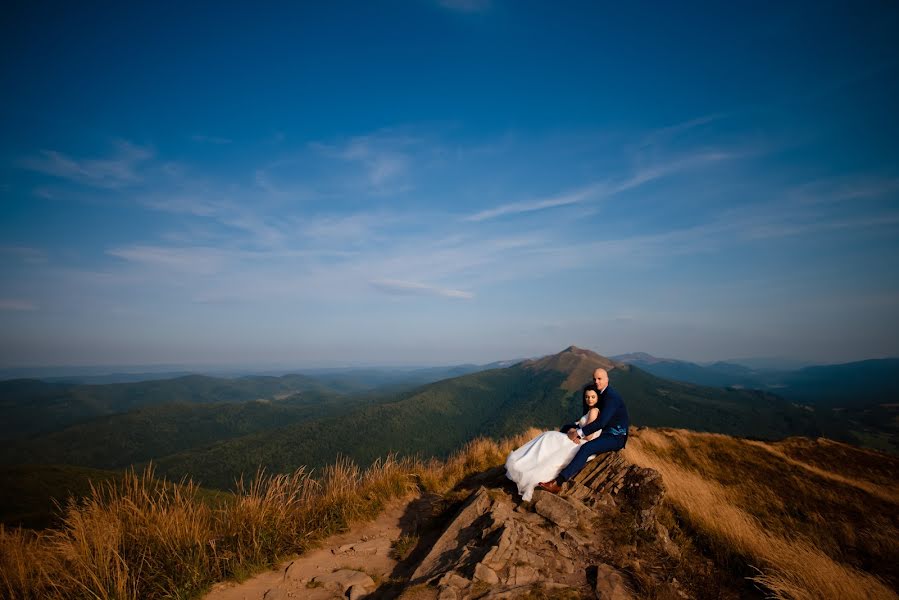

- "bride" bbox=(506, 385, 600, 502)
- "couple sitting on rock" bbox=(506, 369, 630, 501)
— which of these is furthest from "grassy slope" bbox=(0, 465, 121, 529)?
"couple sitting on rock" bbox=(506, 369, 630, 501)

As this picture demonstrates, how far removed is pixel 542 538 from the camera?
6.03 metres

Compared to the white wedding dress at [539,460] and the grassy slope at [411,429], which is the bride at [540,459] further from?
the grassy slope at [411,429]

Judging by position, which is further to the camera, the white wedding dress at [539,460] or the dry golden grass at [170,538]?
the white wedding dress at [539,460]

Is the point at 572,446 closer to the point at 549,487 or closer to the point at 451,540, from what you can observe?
the point at 549,487

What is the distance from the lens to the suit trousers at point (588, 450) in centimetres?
776

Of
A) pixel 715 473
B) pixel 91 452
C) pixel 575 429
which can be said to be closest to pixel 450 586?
pixel 575 429

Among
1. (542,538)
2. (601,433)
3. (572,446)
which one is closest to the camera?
(542,538)

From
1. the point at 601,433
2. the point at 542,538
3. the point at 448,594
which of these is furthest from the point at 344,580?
the point at 601,433

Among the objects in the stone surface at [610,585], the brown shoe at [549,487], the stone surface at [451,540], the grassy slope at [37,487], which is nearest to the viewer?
the stone surface at [610,585]

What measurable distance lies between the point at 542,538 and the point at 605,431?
307 cm

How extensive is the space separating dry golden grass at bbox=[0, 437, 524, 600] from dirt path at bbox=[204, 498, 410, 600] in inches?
7.3

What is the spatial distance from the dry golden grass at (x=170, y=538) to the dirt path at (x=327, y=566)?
18 cm

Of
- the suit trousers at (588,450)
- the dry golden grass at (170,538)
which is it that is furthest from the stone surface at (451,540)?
the dry golden grass at (170,538)

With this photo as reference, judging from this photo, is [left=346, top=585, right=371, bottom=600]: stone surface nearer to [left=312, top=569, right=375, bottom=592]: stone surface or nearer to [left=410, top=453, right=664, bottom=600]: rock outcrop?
[left=312, top=569, right=375, bottom=592]: stone surface
